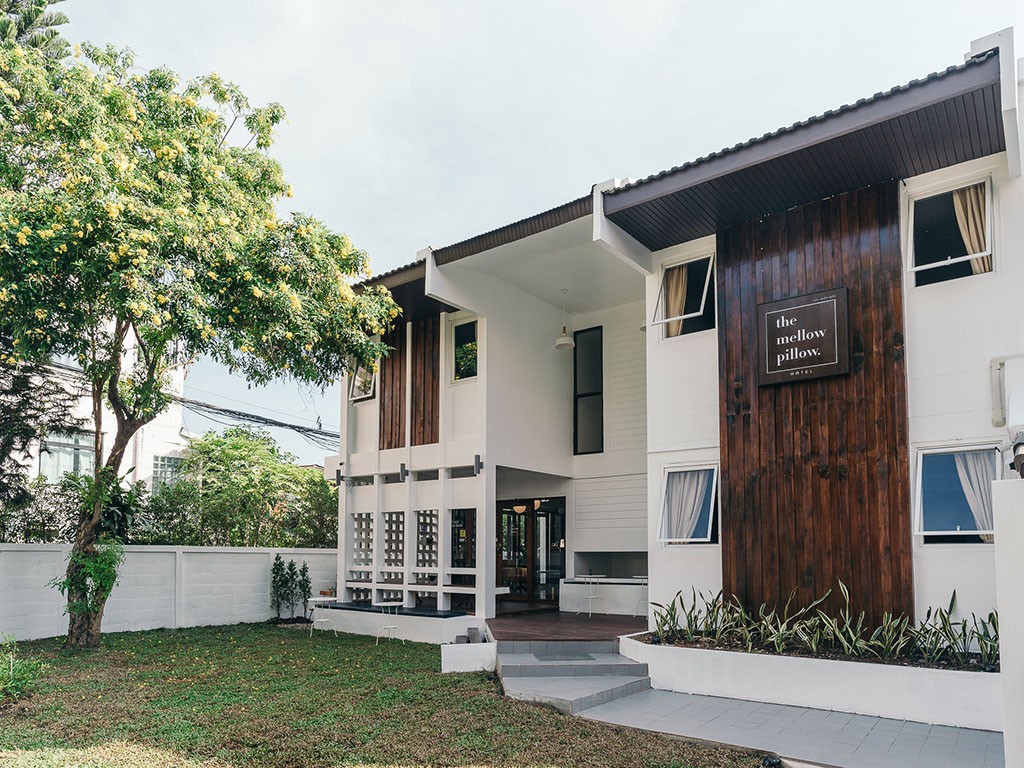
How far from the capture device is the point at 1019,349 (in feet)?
22.0

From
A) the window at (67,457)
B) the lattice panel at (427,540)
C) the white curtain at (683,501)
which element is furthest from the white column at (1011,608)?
the window at (67,457)

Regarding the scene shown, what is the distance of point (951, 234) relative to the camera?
7.33m

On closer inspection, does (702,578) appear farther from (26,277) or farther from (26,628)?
(26,628)

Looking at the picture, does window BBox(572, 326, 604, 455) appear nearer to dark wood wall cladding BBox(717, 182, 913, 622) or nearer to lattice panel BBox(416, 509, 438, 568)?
lattice panel BBox(416, 509, 438, 568)

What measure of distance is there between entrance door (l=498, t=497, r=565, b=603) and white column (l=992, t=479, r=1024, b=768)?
974cm

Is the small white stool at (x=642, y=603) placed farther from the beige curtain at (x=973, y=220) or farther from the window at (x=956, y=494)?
the beige curtain at (x=973, y=220)

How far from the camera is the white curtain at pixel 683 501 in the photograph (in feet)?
28.0

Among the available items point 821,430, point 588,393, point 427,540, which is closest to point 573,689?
point 821,430

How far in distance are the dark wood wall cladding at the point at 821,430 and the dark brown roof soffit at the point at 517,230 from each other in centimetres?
190

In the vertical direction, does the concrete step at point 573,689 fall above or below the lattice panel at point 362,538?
below

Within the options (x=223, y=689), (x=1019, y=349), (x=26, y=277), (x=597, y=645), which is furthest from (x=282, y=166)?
(x=1019, y=349)

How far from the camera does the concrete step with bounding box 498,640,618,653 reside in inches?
328

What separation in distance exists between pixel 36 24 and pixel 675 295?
1084 cm

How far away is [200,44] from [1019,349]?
39.0 ft
